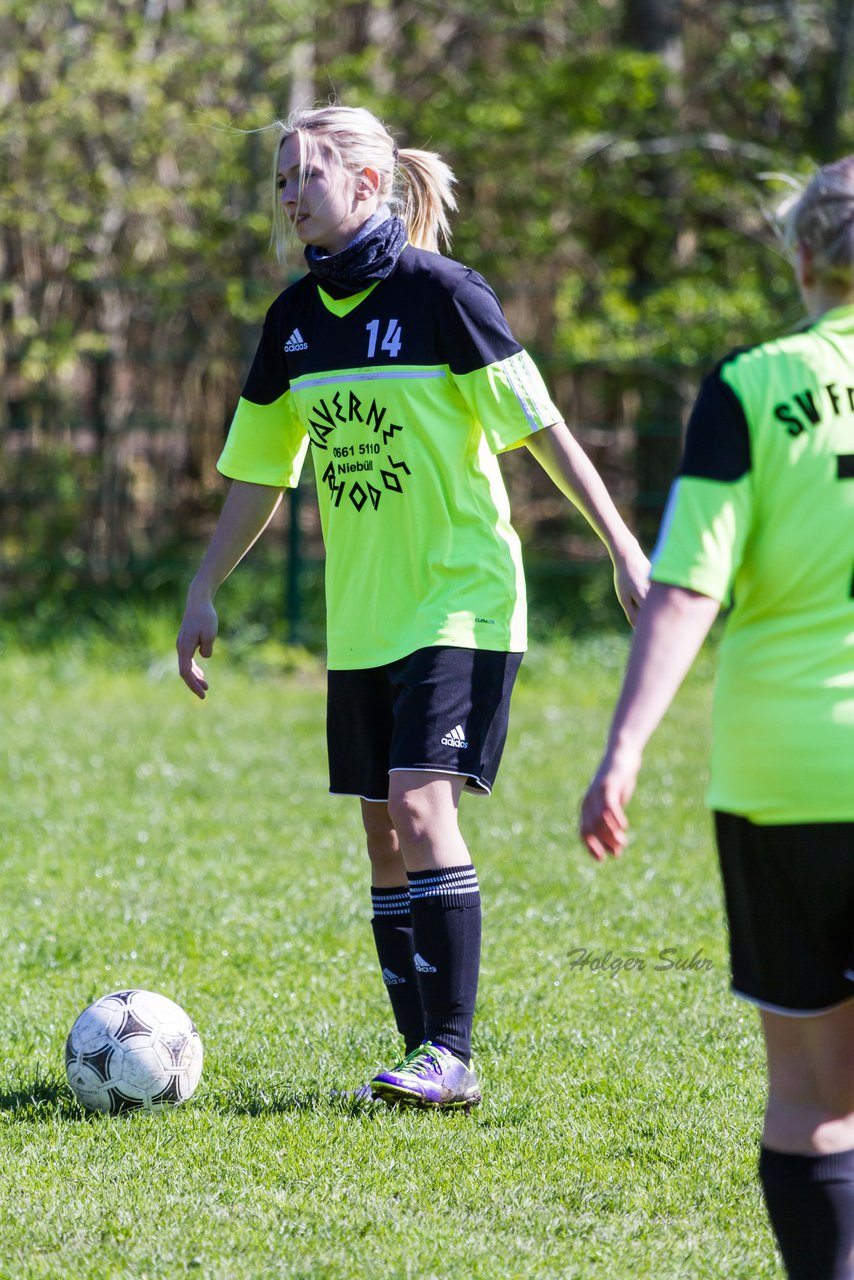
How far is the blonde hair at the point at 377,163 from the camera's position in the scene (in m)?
3.44

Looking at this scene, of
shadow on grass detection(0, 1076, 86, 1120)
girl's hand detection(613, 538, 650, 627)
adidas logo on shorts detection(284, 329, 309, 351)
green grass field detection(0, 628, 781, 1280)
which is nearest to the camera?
green grass field detection(0, 628, 781, 1280)

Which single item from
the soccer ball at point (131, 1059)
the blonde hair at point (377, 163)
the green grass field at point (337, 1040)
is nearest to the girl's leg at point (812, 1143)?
the green grass field at point (337, 1040)

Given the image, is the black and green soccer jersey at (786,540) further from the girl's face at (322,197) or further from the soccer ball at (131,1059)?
the soccer ball at (131,1059)

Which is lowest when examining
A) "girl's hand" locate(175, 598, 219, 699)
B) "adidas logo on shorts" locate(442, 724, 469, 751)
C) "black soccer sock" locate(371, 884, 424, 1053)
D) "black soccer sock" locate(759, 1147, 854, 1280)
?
"black soccer sock" locate(371, 884, 424, 1053)

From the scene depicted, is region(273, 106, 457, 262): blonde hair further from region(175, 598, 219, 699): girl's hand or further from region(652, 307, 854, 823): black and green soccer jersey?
region(652, 307, 854, 823): black and green soccer jersey

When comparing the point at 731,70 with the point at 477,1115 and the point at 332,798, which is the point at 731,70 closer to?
the point at 332,798

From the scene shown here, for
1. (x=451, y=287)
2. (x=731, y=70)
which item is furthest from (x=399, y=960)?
(x=731, y=70)

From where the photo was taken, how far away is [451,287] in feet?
11.4

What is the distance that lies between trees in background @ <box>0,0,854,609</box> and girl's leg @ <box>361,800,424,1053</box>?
8.53 metres

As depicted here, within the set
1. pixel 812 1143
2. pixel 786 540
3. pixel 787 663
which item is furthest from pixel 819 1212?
pixel 786 540

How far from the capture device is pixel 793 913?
2.21 metres

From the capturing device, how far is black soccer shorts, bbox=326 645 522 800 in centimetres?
340

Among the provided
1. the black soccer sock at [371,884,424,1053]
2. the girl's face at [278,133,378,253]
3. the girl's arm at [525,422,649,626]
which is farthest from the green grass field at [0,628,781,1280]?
the girl's face at [278,133,378,253]

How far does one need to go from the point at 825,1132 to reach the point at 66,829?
468 cm
